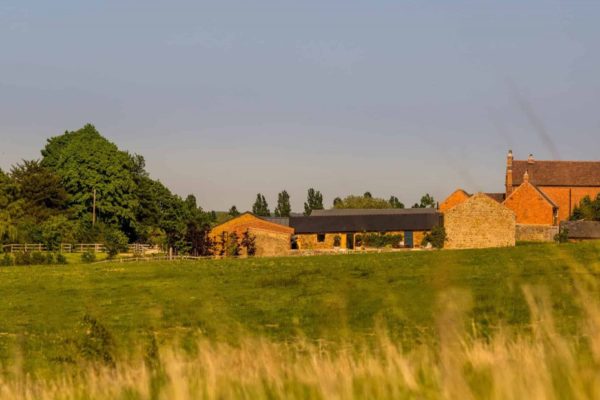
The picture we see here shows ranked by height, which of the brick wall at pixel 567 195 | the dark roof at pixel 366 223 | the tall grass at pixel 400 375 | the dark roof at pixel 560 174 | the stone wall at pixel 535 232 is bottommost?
the tall grass at pixel 400 375

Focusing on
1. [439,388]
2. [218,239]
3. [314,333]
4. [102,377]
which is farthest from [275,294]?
[218,239]

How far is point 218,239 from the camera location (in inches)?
3310

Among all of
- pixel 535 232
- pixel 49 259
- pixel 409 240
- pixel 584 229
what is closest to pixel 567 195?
pixel 584 229

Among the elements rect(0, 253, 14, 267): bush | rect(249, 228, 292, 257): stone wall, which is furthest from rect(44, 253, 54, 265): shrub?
rect(249, 228, 292, 257): stone wall

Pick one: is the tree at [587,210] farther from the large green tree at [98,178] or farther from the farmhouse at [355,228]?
the large green tree at [98,178]

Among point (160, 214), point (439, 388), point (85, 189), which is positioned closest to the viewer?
point (439, 388)

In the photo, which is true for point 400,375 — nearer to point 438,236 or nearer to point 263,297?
point 263,297

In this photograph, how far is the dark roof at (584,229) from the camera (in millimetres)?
95500

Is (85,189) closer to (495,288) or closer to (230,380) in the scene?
(495,288)

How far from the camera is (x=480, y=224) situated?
8569cm

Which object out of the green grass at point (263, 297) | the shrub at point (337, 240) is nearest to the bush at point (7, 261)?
the green grass at point (263, 297)

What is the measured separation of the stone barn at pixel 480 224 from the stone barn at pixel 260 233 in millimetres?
15589

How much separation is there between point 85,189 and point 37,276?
2256 inches

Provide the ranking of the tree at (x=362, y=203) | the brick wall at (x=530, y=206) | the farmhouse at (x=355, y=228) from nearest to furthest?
the brick wall at (x=530, y=206), the farmhouse at (x=355, y=228), the tree at (x=362, y=203)
